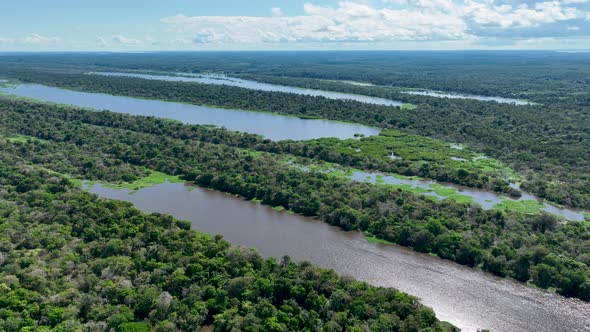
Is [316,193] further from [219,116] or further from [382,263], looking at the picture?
[219,116]

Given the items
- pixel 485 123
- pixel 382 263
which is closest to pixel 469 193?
pixel 382 263

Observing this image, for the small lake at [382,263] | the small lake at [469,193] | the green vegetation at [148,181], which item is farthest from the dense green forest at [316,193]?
the small lake at [469,193]

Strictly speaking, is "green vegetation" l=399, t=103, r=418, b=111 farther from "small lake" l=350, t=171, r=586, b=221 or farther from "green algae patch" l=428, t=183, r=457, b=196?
"green algae patch" l=428, t=183, r=457, b=196

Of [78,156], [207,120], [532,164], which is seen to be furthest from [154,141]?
[532,164]

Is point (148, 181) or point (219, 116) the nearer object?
point (148, 181)

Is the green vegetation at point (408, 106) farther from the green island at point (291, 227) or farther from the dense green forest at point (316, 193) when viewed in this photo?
the dense green forest at point (316, 193)

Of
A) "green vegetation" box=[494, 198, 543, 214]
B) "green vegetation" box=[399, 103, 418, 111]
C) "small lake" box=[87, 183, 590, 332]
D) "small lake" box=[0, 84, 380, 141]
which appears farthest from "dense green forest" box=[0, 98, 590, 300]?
"green vegetation" box=[399, 103, 418, 111]

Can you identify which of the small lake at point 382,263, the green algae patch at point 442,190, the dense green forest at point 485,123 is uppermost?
the dense green forest at point 485,123
